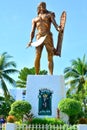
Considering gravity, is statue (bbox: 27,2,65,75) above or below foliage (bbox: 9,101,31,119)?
above

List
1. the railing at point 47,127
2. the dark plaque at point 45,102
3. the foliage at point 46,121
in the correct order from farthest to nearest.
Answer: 1. the dark plaque at point 45,102
2. the foliage at point 46,121
3. the railing at point 47,127

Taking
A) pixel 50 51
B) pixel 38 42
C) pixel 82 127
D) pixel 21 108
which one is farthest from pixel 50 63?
pixel 82 127

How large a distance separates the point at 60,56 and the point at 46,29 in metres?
1.24

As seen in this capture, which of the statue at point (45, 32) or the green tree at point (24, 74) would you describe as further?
the green tree at point (24, 74)

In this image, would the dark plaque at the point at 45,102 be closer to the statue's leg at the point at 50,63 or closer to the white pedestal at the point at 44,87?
the white pedestal at the point at 44,87

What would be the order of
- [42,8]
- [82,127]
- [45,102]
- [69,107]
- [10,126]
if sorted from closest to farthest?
[82,127] < [10,126] < [69,107] < [45,102] < [42,8]

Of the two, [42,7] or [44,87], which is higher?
[42,7]

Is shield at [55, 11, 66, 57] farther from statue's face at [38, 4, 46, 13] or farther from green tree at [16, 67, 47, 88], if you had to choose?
green tree at [16, 67, 47, 88]

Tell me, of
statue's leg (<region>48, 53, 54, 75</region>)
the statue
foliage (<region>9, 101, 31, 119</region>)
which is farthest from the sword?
foliage (<region>9, 101, 31, 119</region>)

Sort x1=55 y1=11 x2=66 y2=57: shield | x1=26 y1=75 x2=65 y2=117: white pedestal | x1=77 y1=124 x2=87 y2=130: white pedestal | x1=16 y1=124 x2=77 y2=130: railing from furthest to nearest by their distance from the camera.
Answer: x1=55 y1=11 x2=66 y2=57: shield < x1=26 y1=75 x2=65 y2=117: white pedestal < x1=16 y1=124 x2=77 y2=130: railing < x1=77 y1=124 x2=87 y2=130: white pedestal

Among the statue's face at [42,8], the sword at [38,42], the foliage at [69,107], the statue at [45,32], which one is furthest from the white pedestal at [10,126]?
the statue's face at [42,8]

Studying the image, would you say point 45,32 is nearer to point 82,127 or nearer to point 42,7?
point 42,7

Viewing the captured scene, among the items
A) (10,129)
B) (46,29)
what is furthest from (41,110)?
(46,29)

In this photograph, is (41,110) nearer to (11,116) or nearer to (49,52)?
(11,116)
